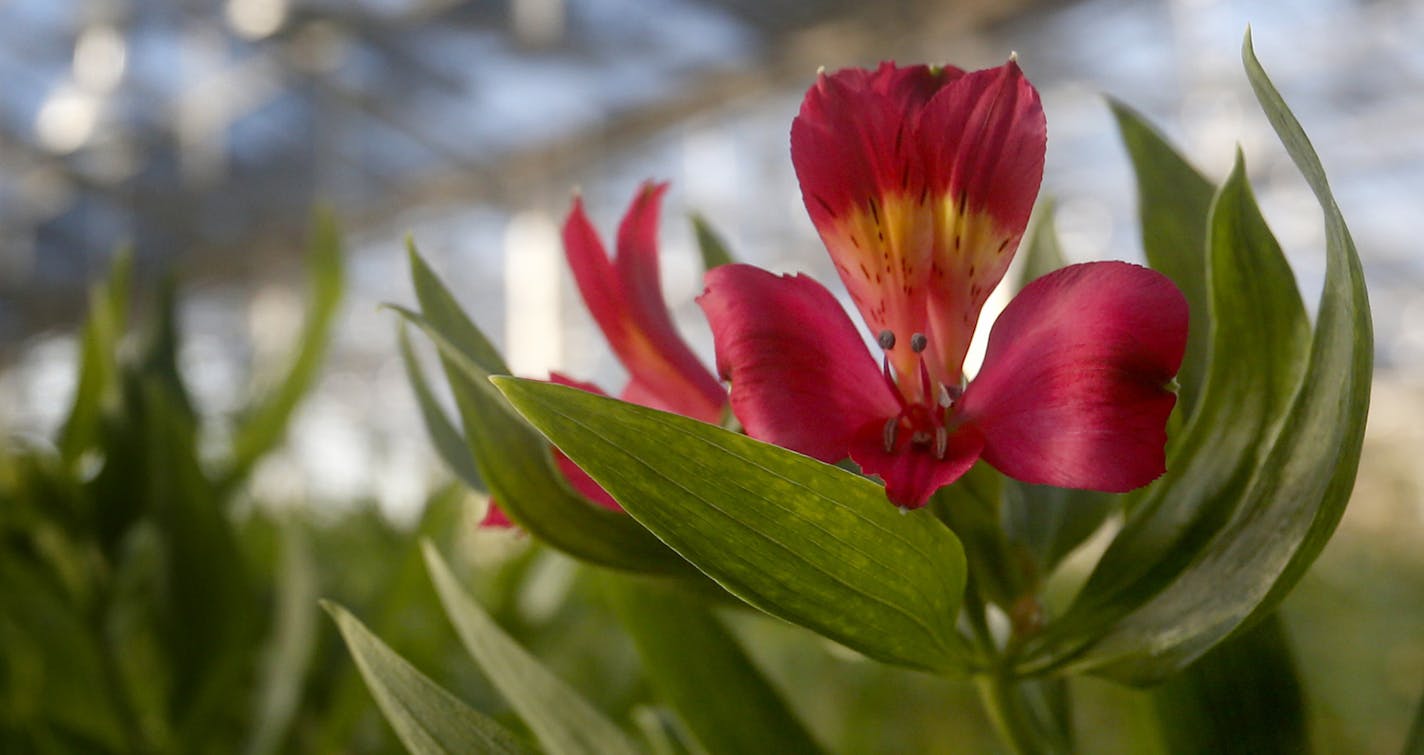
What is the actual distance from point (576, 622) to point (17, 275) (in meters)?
8.46

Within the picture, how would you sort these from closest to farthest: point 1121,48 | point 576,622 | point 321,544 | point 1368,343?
point 1368,343
point 576,622
point 321,544
point 1121,48

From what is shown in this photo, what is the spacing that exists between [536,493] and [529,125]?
21.9ft

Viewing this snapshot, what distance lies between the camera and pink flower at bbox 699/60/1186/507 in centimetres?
21

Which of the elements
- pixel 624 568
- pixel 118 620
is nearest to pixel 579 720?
pixel 624 568

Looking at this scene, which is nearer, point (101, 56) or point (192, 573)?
point (192, 573)

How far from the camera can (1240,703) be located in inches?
11.1

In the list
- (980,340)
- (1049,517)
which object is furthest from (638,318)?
(980,340)

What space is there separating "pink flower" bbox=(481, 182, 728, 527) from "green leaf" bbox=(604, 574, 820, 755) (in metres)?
0.07

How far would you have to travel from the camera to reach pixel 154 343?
725 mm

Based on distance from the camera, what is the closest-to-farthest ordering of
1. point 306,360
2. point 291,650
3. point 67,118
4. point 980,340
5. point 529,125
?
point 291,650 < point 306,360 < point 980,340 < point 529,125 < point 67,118

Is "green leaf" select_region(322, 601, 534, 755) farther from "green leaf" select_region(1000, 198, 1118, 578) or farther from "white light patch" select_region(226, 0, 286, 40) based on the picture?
"white light patch" select_region(226, 0, 286, 40)

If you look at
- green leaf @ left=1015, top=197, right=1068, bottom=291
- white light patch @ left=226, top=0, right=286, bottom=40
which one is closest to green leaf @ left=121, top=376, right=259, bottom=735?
green leaf @ left=1015, top=197, right=1068, bottom=291

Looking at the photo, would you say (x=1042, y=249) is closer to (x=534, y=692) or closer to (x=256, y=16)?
(x=534, y=692)

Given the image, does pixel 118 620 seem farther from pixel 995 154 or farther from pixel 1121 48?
pixel 1121 48
